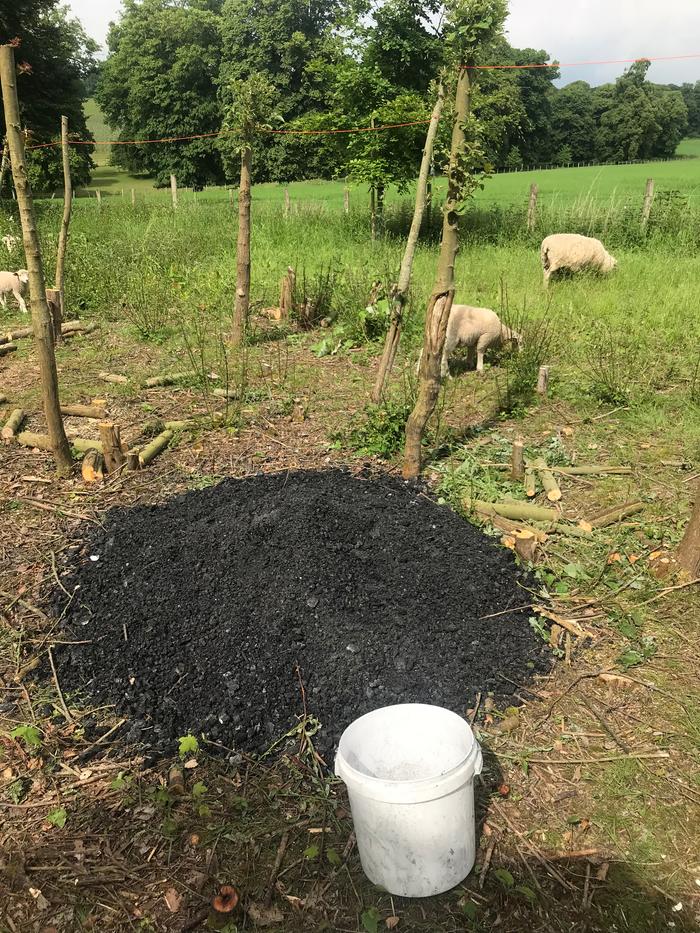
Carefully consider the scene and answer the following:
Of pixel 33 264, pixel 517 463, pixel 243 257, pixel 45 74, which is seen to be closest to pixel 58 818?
pixel 33 264

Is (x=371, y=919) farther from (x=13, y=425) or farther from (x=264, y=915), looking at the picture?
(x=13, y=425)

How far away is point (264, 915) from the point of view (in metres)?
1.97

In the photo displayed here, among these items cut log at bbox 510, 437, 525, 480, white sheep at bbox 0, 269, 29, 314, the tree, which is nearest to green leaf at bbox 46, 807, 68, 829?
cut log at bbox 510, 437, 525, 480

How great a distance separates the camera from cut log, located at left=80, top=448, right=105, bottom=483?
4465mm

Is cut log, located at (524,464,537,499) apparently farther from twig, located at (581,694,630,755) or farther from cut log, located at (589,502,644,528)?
twig, located at (581,694,630,755)

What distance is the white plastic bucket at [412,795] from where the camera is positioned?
183 centimetres

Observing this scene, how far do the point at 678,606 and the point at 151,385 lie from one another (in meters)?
4.85

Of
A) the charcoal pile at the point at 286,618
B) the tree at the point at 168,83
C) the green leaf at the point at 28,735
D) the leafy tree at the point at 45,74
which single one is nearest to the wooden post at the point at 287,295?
the charcoal pile at the point at 286,618

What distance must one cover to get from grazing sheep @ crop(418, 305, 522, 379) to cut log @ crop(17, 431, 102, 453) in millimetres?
3293

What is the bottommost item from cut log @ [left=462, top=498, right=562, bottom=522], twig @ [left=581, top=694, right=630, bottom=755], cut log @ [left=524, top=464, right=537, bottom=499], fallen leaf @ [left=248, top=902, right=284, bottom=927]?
fallen leaf @ [left=248, top=902, right=284, bottom=927]

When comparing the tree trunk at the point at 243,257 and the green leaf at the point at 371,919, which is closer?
the green leaf at the point at 371,919

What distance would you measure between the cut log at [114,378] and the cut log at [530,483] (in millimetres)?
3979

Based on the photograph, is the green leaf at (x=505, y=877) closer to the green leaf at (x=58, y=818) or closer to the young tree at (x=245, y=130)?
the green leaf at (x=58, y=818)

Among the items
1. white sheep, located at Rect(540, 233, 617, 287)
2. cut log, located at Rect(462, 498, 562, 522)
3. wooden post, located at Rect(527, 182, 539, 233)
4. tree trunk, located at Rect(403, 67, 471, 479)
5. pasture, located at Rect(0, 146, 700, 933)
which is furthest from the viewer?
wooden post, located at Rect(527, 182, 539, 233)
